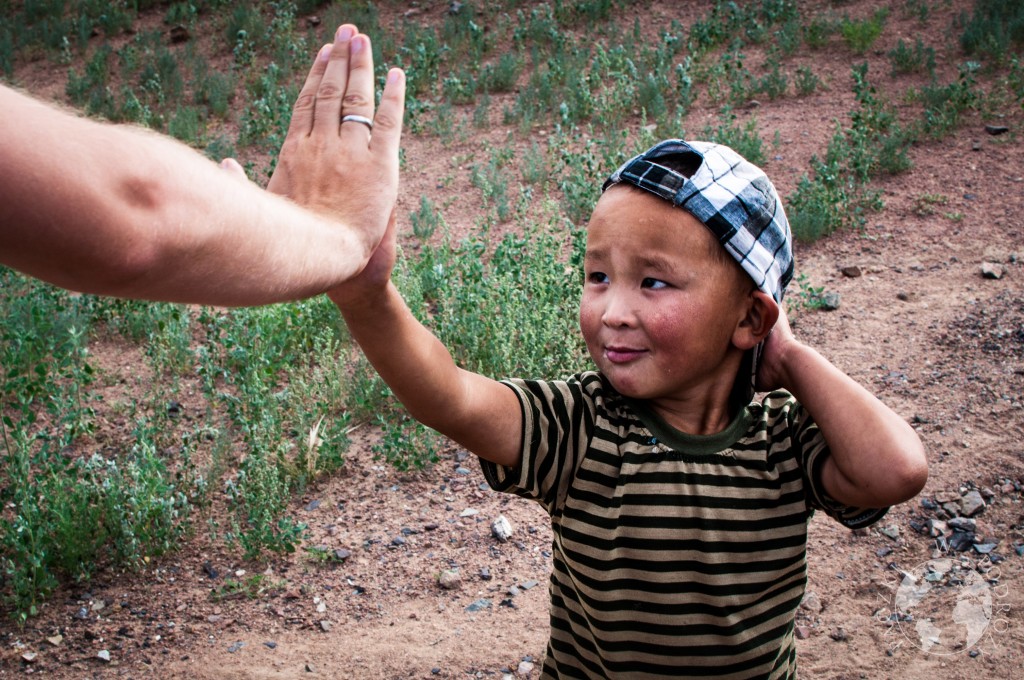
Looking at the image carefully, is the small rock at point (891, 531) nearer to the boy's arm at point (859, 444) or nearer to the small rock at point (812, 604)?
the small rock at point (812, 604)

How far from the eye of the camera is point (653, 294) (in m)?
1.98

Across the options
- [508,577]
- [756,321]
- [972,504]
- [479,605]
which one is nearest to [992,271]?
[972,504]

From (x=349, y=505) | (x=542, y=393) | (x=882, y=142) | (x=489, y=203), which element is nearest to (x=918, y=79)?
(x=882, y=142)

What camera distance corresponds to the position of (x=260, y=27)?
412 inches

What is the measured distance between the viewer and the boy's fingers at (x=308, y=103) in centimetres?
180

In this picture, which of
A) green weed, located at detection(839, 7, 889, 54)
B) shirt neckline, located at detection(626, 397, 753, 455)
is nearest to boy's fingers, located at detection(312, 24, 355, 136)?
shirt neckline, located at detection(626, 397, 753, 455)

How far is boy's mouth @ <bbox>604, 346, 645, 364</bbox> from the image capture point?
2.01 meters

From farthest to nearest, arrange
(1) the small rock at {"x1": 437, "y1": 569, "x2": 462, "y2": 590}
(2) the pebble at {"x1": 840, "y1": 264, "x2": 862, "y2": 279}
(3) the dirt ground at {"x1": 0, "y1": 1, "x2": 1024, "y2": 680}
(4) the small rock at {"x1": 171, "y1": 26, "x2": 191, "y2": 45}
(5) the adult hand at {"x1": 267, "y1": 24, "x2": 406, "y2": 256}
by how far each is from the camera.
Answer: (4) the small rock at {"x1": 171, "y1": 26, "x2": 191, "y2": 45}, (2) the pebble at {"x1": 840, "y1": 264, "x2": 862, "y2": 279}, (1) the small rock at {"x1": 437, "y1": 569, "x2": 462, "y2": 590}, (3) the dirt ground at {"x1": 0, "y1": 1, "x2": 1024, "y2": 680}, (5) the adult hand at {"x1": 267, "y1": 24, "x2": 406, "y2": 256}

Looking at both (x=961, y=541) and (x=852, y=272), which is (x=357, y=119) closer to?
(x=961, y=541)

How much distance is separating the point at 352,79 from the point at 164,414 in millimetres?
3145

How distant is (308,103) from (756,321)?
1.03m

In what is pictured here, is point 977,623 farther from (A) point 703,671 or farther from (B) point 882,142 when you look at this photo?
(B) point 882,142

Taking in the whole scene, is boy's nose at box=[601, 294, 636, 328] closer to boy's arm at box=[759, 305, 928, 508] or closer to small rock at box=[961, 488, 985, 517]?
boy's arm at box=[759, 305, 928, 508]

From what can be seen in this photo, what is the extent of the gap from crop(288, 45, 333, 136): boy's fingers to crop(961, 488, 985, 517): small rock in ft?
10.5
